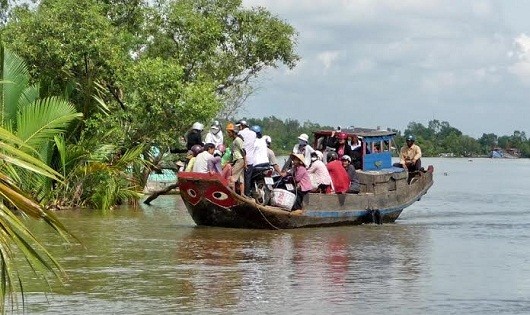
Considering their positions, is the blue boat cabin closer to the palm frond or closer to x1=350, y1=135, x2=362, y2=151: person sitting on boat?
x1=350, y1=135, x2=362, y2=151: person sitting on boat

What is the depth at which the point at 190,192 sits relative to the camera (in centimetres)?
1820

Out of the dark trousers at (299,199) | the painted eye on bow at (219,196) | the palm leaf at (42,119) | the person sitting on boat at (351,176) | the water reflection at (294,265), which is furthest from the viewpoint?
the person sitting on boat at (351,176)

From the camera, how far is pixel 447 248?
17047 millimetres

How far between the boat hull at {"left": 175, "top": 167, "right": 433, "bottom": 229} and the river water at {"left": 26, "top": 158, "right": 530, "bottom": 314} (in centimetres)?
24

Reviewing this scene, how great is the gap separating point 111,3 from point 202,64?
2.95 m

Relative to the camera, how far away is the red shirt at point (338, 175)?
64.0 feet

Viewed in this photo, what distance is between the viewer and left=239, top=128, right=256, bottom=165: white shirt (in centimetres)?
1820

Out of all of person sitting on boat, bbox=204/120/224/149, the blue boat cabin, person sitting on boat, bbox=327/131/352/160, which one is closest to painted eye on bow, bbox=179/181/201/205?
person sitting on boat, bbox=204/120/224/149

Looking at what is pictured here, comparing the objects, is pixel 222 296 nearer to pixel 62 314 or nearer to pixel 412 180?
pixel 62 314

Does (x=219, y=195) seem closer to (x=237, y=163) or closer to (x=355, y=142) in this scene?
(x=237, y=163)

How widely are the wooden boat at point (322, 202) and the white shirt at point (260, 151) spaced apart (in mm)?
772

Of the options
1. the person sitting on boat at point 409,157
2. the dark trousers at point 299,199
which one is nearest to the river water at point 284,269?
the dark trousers at point 299,199

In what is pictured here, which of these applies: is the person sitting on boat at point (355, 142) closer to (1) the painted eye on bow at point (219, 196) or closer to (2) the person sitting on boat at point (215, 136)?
(2) the person sitting on boat at point (215, 136)

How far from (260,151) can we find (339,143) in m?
3.05
